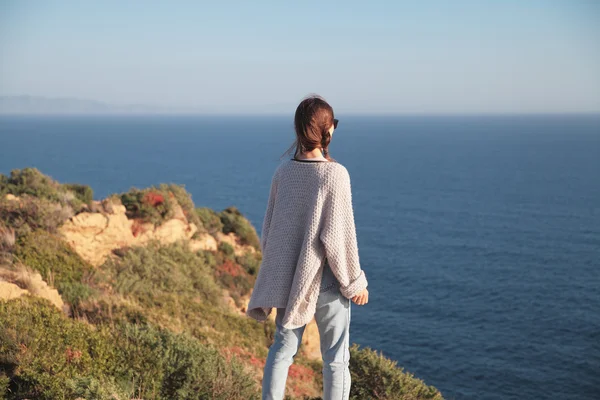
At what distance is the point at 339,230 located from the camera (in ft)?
11.8

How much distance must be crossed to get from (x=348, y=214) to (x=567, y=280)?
41004 mm

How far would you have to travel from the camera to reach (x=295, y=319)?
3.66 metres

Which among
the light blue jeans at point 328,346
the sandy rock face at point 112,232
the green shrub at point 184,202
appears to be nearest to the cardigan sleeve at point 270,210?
the light blue jeans at point 328,346

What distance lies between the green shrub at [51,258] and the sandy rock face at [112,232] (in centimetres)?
112

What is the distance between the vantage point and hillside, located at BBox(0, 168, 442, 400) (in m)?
5.39

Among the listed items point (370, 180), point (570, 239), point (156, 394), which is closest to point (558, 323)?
point (570, 239)

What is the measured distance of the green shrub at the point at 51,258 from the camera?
10266mm

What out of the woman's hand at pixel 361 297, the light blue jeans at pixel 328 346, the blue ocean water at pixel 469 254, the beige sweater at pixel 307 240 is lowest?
the blue ocean water at pixel 469 254

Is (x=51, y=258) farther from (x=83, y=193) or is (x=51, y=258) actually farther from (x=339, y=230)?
(x=339, y=230)

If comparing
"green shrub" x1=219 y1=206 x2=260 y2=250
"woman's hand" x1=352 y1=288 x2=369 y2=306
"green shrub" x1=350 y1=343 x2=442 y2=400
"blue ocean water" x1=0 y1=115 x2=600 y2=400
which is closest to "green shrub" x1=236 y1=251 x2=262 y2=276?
"green shrub" x1=219 y1=206 x2=260 y2=250

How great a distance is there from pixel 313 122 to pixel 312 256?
0.86 meters

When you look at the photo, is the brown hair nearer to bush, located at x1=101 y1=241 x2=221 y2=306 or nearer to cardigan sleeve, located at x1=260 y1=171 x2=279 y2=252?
cardigan sleeve, located at x1=260 y1=171 x2=279 y2=252

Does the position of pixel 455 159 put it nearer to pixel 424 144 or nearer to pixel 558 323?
pixel 424 144

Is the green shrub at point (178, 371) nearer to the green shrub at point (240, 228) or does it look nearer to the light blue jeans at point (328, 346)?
the light blue jeans at point (328, 346)
